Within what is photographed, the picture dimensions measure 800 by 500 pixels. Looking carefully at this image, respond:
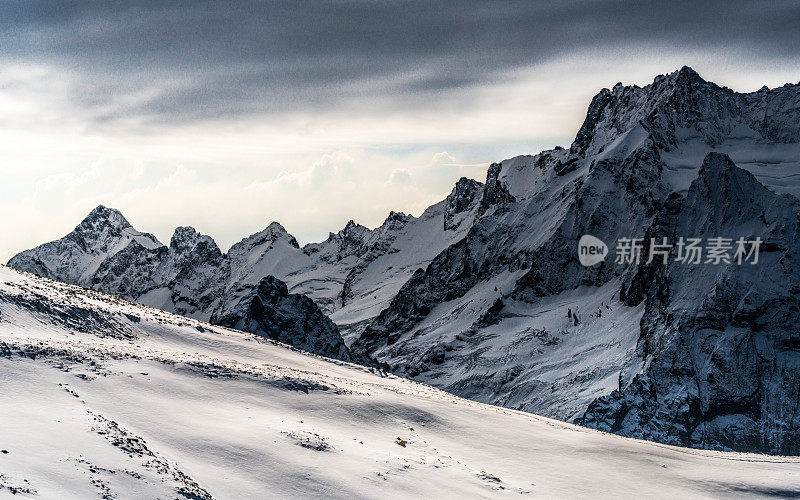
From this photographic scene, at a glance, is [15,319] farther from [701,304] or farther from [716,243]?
[716,243]

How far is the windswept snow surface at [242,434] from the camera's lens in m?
31.1

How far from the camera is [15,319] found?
48.2 meters

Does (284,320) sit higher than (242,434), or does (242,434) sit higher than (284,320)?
(284,320)

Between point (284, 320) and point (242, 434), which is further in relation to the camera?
point (284, 320)

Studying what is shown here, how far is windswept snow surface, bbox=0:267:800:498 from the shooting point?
31.1 m

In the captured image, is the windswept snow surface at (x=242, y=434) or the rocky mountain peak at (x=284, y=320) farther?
the rocky mountain peak at (x=284, y=320)

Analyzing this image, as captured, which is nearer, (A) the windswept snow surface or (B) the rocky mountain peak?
(A) the windswept snow surface

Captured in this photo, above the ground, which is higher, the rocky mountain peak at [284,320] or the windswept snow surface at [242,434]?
the rocky mountain peak at [284,320]

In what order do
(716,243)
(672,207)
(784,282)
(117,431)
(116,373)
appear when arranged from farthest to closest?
(672,207) → (716,243) → (784,282) → (116,373) → (117,431)

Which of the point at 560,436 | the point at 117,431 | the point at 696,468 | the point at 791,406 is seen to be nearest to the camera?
the point at 117,431

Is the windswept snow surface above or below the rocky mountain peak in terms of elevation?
below

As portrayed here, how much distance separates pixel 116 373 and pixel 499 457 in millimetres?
21908

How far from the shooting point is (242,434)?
125ft

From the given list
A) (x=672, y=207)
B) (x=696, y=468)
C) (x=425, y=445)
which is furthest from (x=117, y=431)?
(x=672, y=207)
